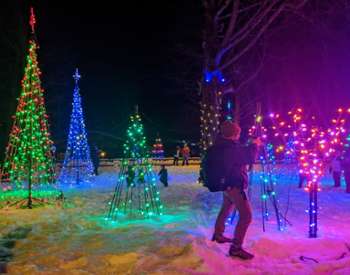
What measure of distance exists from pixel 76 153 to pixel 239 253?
18.2 m

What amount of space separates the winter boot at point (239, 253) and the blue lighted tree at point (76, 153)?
16.4 metres

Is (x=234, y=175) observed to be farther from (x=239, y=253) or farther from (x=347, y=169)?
(x=347, y=169)

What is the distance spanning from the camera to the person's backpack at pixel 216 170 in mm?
7504

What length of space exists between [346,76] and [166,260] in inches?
1068

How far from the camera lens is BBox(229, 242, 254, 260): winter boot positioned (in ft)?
23.7

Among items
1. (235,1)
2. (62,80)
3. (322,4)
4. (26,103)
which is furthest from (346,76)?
(26,103)

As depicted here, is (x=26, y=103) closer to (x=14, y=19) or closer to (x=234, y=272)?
(x=234, y=272)

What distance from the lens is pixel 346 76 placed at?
104 ft

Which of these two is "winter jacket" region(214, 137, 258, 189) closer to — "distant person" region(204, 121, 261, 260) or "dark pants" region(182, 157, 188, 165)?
"distant person" region(204, 121, 261, 260)

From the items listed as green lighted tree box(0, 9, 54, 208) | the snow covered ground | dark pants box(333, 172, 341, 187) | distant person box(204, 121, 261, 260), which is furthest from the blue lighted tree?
distant person box(204, 121, 261, 260)

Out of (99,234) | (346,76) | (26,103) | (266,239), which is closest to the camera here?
(266,239)

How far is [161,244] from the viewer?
25.8 ft

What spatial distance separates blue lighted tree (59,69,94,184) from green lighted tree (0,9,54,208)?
5628 millimetres

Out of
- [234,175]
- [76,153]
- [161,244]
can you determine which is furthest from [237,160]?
[76,153]
